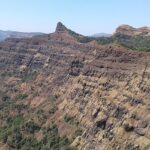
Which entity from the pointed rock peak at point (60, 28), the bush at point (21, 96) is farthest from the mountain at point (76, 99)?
the pointed rock peak at point (60, 28)

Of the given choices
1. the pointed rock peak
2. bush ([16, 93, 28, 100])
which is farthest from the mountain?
the pointed rock peak

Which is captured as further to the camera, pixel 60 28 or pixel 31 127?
pixel 60 28

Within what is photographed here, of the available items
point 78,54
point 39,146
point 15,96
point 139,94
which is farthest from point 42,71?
point 139,94

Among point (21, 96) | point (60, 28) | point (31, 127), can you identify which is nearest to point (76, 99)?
point (31, 127)

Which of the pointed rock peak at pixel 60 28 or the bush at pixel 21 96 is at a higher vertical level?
the pointed rock peak at pixel 60 28

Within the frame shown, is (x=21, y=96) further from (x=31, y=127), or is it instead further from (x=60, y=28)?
(x=60, y=28)

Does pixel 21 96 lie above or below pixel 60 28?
below

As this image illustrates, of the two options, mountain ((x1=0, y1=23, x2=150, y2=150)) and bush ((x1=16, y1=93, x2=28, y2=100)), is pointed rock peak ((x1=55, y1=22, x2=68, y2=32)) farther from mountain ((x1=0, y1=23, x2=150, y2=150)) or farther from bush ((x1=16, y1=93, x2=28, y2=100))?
bush ((x1=16, y1=93, x2=28, y2=100))

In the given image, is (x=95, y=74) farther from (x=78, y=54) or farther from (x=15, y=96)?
(x=15, y=96)

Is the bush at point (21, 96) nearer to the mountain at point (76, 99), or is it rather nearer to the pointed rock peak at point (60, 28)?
the mountain at point (76, 99)
